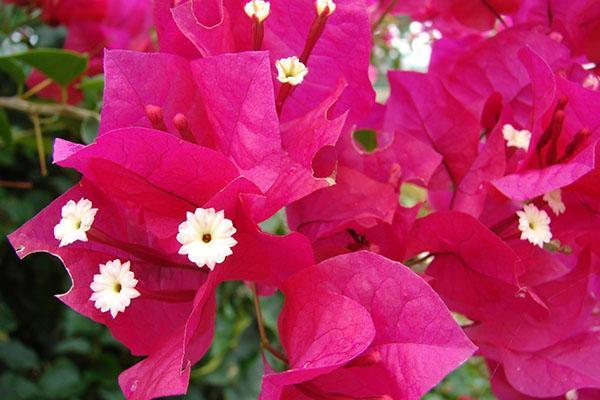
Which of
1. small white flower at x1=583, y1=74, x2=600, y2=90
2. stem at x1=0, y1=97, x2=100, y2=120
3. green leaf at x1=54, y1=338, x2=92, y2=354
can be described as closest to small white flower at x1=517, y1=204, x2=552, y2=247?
small white flower at x1=583, y1=74, x2=600, y2=90

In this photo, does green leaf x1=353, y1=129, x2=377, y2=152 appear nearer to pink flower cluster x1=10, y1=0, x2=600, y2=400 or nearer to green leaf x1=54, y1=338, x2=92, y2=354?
pink flower cluster x1=10, y1=0, x2=600, y2=400

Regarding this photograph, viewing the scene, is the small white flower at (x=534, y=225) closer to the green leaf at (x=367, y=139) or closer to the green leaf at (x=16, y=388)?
the green leaf at (x=367, y=139)

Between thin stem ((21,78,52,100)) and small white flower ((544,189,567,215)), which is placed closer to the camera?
small white flower ((544,189,567,215))

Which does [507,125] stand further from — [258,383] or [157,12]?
[258,383]

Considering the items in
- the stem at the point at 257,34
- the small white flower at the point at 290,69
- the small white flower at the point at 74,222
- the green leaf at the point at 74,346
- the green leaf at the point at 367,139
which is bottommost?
the green leaf at the point at 74,346

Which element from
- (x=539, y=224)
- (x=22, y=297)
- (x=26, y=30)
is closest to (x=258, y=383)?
(x=22, y=297)

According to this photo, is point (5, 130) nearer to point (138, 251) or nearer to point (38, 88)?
point (38, 88)

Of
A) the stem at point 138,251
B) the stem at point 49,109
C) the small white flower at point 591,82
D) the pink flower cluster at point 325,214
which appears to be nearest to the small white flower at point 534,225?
the pink flower cluster at point 325,214
